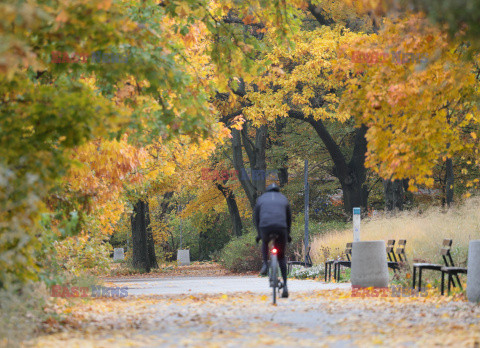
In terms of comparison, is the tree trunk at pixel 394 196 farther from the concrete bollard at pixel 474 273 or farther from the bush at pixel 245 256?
the concrete bollard at pixel 474 273

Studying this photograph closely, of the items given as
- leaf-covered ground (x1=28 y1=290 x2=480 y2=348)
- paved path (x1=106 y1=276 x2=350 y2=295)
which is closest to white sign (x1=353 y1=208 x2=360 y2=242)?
paved path (x1=106 y1=276 x2=350 y2=295)

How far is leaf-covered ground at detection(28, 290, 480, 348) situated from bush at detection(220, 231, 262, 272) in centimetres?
1627

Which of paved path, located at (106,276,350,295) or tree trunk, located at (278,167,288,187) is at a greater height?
tree trunk, located at (278,167,288,187)

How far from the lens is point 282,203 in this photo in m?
13.0

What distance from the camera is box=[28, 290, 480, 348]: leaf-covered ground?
336 inches

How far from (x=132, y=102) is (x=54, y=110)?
3.83 meters

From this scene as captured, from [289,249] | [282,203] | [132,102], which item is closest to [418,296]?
[282,203]

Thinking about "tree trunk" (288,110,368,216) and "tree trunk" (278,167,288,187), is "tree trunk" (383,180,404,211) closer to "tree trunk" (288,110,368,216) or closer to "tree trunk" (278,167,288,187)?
"tree trunk" (288,110,368,216)

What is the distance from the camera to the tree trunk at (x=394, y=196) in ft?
105

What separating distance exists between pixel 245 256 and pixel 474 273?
61.9ft

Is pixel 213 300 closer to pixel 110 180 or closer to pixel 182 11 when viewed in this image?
pixel 110 180

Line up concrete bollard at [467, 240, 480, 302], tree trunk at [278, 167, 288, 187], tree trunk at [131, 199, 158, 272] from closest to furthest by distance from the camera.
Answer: concrete bollard at [467, 240, 480, 302]
tree trunk at [131, 199, 158, 272]
tree trunk at [278, 167, 288, 187]

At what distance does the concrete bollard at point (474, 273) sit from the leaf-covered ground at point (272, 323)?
0.78 feet

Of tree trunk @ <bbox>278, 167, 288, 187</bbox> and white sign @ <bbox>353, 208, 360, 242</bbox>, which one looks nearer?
white sign @ <bbox>353, 208, 360, 242</bbox>
